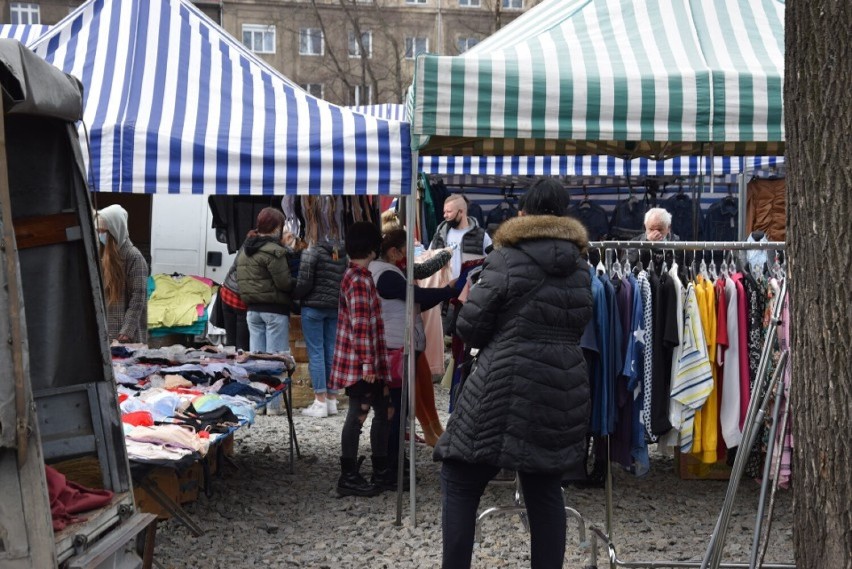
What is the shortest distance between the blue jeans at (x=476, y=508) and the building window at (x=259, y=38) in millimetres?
36921

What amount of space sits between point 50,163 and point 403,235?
3.16m

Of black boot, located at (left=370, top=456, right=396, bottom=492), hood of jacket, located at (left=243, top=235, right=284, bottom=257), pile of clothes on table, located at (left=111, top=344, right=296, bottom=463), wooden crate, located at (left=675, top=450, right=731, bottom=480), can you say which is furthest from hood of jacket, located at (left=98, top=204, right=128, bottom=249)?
wooden crate, located at (left=675, top=450, right=731, bottom=480)

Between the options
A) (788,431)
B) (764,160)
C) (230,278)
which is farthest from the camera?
(764,160)

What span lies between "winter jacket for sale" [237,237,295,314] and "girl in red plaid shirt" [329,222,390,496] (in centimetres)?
231

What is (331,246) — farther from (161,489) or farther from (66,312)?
(66,312)

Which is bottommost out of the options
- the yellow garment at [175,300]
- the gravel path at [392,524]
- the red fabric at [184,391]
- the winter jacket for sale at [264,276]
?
the gravel path at [392,524]

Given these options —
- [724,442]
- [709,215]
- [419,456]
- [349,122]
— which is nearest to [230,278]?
[419,456]

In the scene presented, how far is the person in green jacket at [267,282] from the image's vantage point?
890 centimetres

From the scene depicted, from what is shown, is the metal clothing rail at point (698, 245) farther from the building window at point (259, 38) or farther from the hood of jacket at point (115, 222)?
the building window at point (259, 38)

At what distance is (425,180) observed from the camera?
Result: 11547 millimetres

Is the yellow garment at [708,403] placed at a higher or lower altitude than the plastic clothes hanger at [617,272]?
lower

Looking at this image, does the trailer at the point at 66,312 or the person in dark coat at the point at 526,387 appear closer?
the trailer at the point at 66,312

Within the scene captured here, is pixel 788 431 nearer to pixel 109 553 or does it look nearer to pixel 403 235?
pixel 403 235

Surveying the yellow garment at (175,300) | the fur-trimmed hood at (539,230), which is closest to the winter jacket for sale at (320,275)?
the yellow garment at (175,300)
